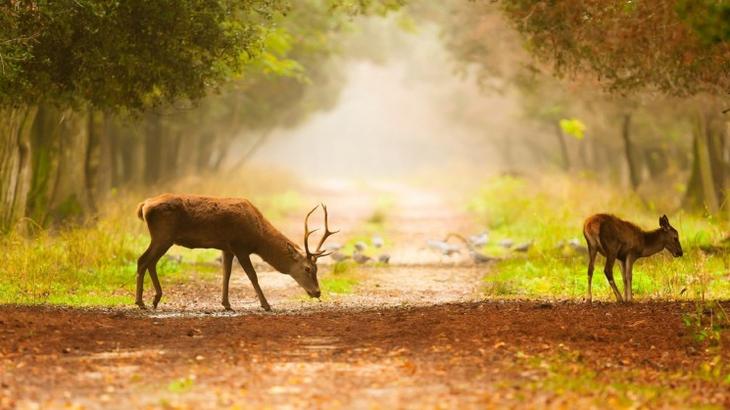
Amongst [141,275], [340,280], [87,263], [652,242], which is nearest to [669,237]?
[652,242]

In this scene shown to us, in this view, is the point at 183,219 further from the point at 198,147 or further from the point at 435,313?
the point at 198,147

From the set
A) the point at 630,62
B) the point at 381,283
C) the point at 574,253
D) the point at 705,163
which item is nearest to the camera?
the point at 630,62

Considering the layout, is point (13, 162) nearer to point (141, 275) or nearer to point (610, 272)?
point (141, 275)

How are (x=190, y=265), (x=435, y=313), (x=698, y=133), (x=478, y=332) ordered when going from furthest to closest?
(x=698, y=133) < (x=190, y=265) < (x=435, y=313) < (x=478, y=332)

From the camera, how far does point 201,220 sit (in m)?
13.4

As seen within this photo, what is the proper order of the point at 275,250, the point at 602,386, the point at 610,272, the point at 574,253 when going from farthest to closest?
the point at 574,253
the point at 275,250
the point at 610,272
the point at 602,386

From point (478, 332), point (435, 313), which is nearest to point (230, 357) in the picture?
point (478, 332)

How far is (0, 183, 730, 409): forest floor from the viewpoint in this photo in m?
7.93

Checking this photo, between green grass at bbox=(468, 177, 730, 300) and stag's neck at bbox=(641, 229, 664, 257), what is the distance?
0.53 m

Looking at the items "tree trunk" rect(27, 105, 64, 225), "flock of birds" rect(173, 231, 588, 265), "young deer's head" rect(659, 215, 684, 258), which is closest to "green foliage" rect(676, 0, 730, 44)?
"young deer's head" rect(659, 215, 684, 258)

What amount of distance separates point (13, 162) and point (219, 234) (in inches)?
238

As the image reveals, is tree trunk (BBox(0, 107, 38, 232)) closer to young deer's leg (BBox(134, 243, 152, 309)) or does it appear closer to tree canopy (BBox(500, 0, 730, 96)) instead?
young deer's leg (BBox(134, 243, 152, 309))

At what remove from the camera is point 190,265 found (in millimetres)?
19516

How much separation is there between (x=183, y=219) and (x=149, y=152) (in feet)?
70.7
